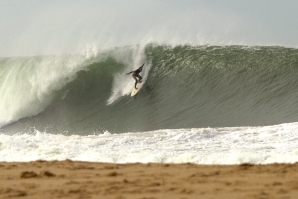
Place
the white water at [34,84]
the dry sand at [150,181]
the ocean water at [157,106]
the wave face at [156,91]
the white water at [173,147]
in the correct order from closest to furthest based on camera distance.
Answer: the dry sand at [150,181], the white water at [173,147], the ocean water at [157,106], the wave face at [156,91], the white water at [34,84]

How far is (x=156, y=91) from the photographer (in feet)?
56.8

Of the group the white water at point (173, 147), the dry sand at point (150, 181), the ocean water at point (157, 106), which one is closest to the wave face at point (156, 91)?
the ocean water at point (157, 106)

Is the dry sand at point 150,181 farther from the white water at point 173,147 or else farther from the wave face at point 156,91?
the wave face at point 156,91

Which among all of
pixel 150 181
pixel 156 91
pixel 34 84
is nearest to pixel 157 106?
pixel 156 91

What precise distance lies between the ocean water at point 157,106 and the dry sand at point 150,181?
4.41ft

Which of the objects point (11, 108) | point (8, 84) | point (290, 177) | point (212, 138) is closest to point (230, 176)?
point (290, 177)

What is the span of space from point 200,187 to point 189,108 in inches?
413

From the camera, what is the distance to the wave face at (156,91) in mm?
14797

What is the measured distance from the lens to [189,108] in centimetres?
1559

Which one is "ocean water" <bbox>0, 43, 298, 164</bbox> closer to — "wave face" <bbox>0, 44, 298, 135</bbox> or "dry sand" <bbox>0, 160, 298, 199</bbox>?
"wave face" <bbox>0, 44, 298, 135</bbox>

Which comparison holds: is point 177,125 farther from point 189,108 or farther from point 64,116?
point 64,116

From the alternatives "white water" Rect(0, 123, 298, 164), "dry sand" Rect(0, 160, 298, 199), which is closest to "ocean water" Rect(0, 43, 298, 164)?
"white water" Rect(0, 123, 298, 164)

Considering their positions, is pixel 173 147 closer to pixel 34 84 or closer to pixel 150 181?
pixel 150 181

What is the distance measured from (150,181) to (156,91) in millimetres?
11683
